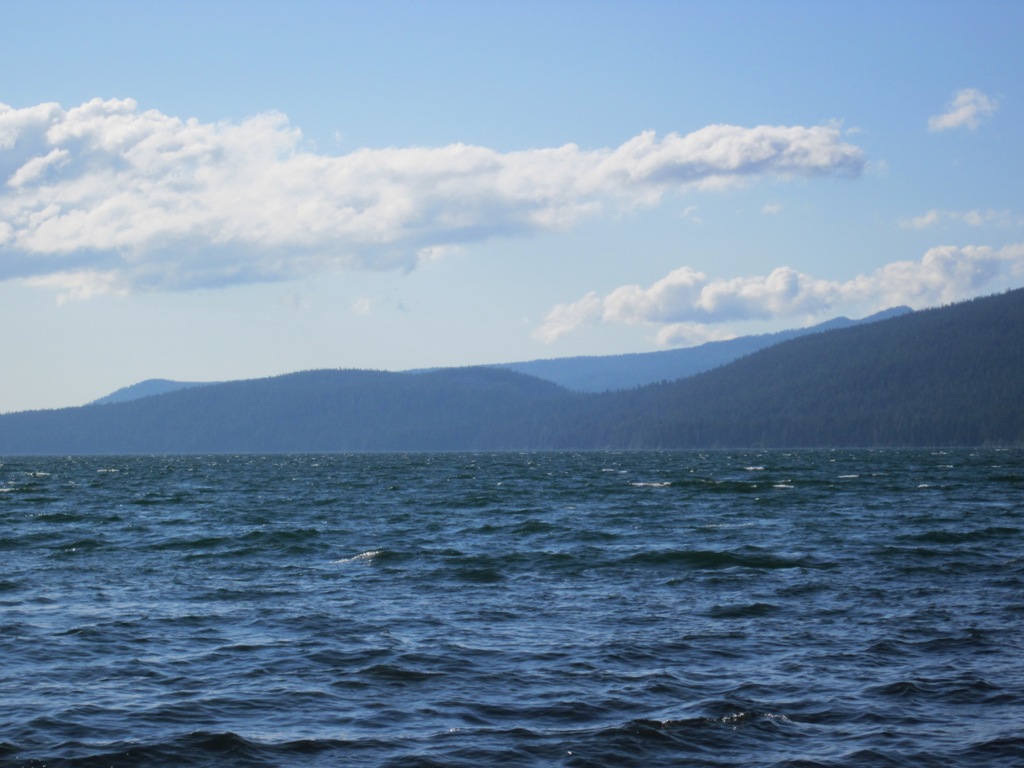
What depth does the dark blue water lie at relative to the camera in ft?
52.7

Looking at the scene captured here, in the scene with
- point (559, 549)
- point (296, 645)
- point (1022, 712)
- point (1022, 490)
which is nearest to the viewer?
point (1022, 712)

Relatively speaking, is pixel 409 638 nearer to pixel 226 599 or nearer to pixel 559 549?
pixel 226 599

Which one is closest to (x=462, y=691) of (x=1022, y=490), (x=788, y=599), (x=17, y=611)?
(x=788, y=599)

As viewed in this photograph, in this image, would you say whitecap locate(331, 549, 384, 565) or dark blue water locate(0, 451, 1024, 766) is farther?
whitecap locate(331, 549, 384, 565)

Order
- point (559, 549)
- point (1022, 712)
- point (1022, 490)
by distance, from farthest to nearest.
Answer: point (1022, 490)
point (559, 549)
point (1022, 712)

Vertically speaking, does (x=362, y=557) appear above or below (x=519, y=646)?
above

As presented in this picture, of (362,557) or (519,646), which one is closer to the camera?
(519,646)

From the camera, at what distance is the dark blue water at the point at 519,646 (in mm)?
16078

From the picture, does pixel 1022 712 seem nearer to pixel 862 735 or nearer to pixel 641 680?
pixel 862 735

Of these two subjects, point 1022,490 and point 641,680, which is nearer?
point 641,680

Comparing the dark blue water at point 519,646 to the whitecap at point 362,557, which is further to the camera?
the whitecap at point 362,557

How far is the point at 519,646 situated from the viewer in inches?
877

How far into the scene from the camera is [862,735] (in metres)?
16.2

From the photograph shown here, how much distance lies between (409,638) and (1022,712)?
36.0ft
